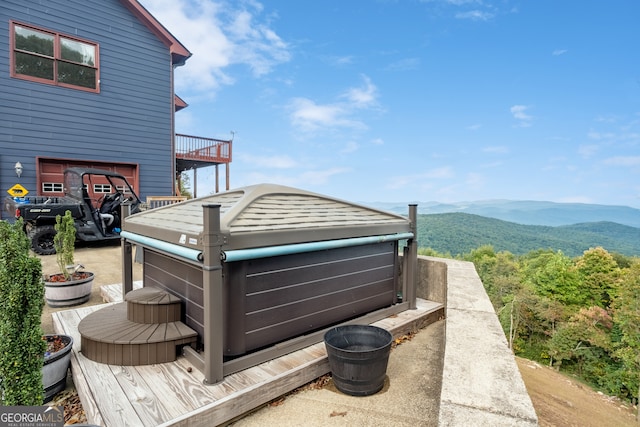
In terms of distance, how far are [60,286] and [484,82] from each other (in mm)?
25713

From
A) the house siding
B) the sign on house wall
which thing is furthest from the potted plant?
the house siding

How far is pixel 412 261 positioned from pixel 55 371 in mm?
3678

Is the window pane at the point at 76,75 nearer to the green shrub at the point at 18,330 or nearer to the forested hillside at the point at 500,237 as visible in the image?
the green shrub at the point at 18,330

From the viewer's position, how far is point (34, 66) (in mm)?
8141

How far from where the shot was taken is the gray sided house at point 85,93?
7.88 meters

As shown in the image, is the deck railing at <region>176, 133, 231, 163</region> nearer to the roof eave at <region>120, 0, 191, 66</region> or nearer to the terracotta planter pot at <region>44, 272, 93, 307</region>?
the roof eave at <region>120, 0, 191, 66</region>

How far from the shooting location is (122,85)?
9422 millimetres

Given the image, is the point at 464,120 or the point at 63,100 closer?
the point at 63,100

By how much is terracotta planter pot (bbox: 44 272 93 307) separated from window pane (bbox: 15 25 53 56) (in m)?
7.27

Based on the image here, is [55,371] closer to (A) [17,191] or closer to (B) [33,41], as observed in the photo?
(A) [17,191]

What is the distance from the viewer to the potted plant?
13.9 feet

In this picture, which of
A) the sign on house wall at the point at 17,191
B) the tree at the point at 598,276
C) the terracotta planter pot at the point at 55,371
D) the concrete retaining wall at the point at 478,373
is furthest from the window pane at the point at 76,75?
the tree at the point at 598,276

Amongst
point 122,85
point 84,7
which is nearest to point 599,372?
point 122,85

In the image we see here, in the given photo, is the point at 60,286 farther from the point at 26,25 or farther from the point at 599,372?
the point at 599,372
